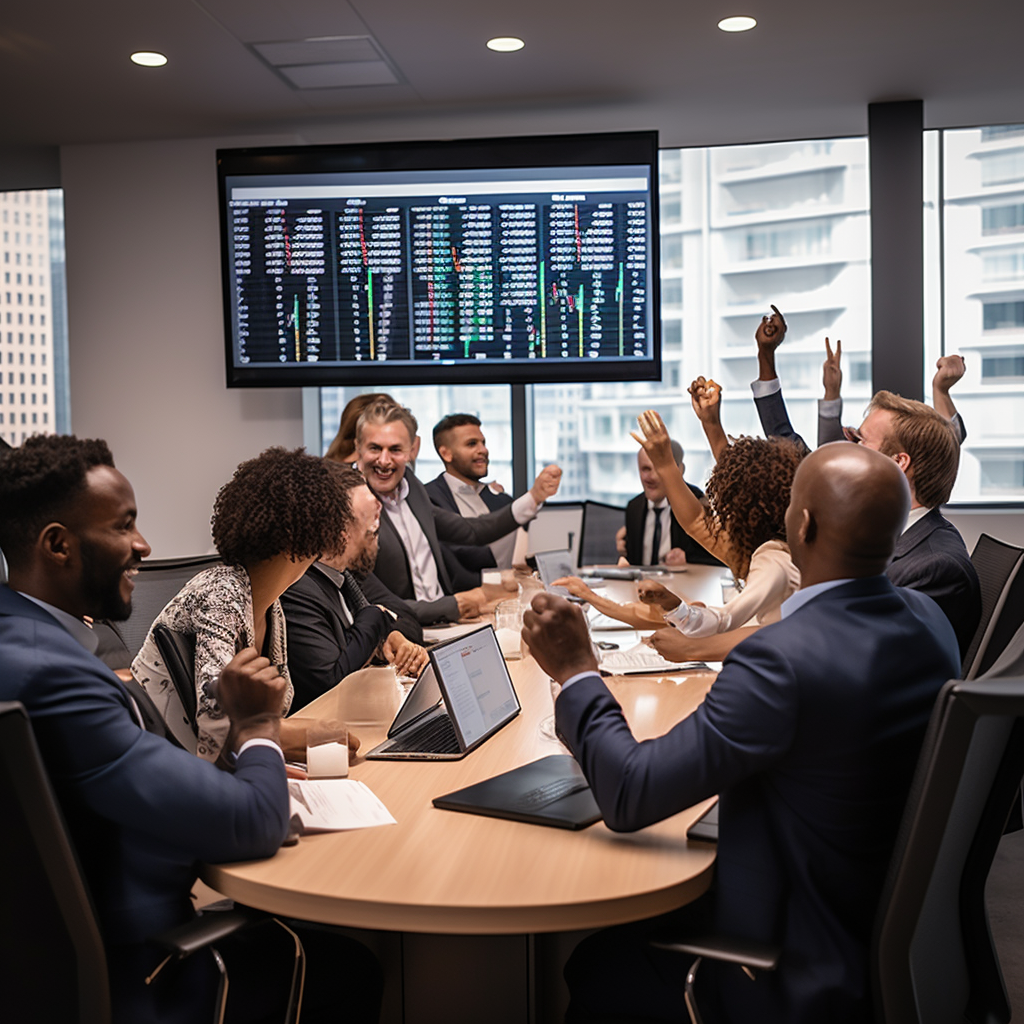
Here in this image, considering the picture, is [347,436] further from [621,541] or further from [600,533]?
[600,533]

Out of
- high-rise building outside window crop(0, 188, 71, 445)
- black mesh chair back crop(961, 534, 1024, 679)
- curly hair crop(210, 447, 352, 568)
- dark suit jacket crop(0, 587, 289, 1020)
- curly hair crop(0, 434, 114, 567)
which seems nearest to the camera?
dark suit jacket crop(0, 587, 289, 1020)

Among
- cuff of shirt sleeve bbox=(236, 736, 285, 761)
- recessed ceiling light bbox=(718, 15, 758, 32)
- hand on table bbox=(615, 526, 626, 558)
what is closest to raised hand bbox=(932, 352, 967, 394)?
recessed ceiling light bbox=(718, 15, 758, 32)

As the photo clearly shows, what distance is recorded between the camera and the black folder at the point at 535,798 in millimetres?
1552

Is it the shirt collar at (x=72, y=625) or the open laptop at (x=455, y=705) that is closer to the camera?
the shirt collar at (x=72, y=625)

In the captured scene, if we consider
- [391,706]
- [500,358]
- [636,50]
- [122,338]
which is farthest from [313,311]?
[391,706]

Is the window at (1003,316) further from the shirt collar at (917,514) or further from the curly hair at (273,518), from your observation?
the curly hair at (273,518)

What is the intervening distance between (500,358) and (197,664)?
3.13 m

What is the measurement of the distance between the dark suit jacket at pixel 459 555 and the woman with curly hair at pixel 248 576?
230 centimetres

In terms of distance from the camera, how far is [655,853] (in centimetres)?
144

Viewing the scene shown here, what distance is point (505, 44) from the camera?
13.6 feet

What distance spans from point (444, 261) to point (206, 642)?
10.7ft

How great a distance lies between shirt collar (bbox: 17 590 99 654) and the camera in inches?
54.7

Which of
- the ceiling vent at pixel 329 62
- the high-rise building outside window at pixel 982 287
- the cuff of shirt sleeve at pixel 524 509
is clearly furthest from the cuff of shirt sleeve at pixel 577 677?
the high-rise building outside window at pixel 982 287

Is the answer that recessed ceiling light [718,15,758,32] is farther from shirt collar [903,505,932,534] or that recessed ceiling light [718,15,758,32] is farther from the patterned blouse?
the patterned blouse
